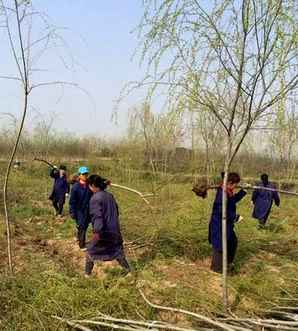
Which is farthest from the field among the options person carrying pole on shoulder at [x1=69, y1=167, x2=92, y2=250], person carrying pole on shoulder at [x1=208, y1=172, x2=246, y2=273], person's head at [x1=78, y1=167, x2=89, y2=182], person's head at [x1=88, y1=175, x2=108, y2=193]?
person's head at [x1=78, y1=167, x2=89, y2=182]

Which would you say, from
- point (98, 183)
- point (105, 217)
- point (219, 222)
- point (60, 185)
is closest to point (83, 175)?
point (98, 183)

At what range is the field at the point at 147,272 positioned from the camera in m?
4.00

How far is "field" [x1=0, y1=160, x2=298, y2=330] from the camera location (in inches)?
157

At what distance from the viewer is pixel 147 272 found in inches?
210

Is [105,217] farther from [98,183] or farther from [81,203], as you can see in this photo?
[81,203]

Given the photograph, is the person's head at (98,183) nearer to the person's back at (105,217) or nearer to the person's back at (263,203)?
the person's back at (105,217)

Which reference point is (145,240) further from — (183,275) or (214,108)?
(214,108)

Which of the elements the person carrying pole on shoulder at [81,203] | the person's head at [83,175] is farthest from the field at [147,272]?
the person's head at [83,175]

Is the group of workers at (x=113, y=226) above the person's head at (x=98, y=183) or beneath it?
beneath

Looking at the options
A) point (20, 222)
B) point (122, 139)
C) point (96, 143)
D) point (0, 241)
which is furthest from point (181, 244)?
point (96, 143)

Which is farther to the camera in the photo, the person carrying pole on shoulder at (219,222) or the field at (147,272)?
the person carrying pole on shoulder at (219,222)

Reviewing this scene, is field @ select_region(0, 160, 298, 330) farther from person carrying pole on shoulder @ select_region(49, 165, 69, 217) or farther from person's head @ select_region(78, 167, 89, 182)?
person's head @ select_region(78, 167, 89, 182)

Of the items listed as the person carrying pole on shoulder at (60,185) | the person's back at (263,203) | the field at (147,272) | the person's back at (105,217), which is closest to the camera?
the field at (147,272)

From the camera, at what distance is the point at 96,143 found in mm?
25156
